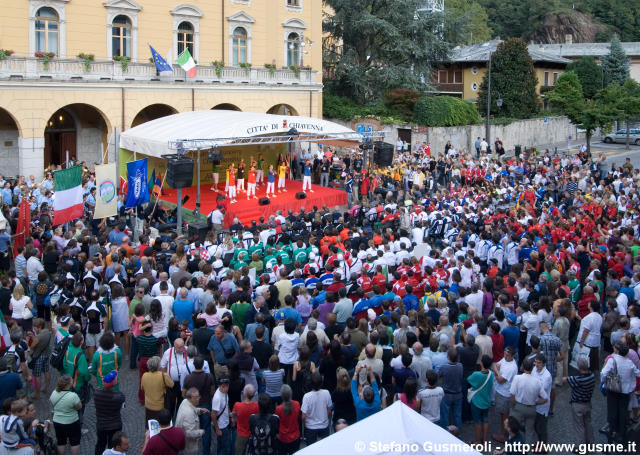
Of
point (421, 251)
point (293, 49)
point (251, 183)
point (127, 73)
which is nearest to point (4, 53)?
point (127, 73)

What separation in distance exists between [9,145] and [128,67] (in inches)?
242

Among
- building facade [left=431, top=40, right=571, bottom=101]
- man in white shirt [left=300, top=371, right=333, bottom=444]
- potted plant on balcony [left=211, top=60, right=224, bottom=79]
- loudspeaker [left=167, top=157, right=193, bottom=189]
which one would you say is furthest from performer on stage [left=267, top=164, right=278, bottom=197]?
building facade [left=431, top=40, right=571, bottom=101]

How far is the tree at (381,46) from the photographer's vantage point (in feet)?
136

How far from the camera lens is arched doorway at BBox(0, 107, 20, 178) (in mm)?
27953

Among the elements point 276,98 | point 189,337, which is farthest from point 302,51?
point 189,337

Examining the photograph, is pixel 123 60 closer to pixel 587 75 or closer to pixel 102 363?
pixel 102 363

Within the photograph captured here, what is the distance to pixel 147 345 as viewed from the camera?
9812mm

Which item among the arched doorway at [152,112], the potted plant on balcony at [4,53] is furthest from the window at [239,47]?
the potted plant on balcony at [4,53]

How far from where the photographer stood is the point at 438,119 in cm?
4022

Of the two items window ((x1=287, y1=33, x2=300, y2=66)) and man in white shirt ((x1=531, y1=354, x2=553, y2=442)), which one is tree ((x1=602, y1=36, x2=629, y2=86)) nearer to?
window ((x1=287, y1=33, x2=300, y2=66))

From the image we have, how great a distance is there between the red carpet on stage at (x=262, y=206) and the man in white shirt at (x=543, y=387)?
566 inches

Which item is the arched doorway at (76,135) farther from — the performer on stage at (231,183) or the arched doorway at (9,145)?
the performer on stage at (231,183)

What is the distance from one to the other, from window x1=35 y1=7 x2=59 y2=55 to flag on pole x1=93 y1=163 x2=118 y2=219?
13919mm

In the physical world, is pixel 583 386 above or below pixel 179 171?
below
